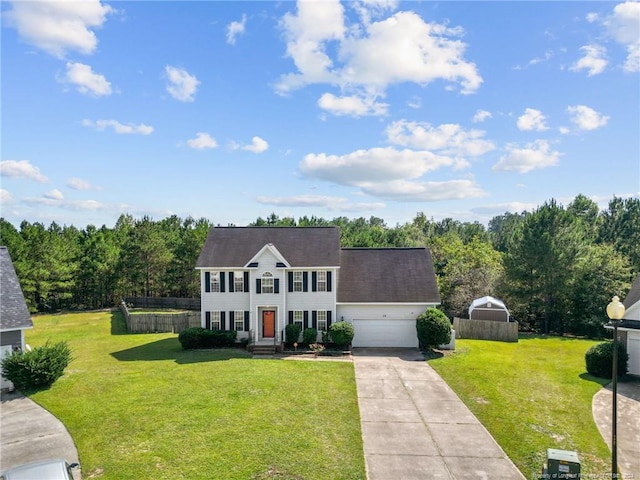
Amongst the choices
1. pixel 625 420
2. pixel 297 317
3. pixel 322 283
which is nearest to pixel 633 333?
pixel 625 420

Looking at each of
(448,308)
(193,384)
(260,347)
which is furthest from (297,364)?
(448,308)

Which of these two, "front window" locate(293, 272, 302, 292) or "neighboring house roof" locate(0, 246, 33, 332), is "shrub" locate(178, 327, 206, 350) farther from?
"neighboring house roof" locate(0, 246, 33, 332)

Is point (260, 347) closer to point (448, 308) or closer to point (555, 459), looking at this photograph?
point (555, 459)


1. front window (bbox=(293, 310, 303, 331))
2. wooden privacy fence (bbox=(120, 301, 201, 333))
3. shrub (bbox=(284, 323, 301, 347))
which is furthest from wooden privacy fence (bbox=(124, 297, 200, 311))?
shrub (bbox=(284, 323, 301, 347))

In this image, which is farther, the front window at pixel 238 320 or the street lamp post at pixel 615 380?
the front window at pixel 238 320

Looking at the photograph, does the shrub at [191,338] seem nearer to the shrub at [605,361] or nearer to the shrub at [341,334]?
the shrub at [341,334]

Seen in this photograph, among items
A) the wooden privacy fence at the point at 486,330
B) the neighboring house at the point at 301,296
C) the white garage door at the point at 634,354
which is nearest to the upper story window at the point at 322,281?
the neighboring house at the point at 301,296
